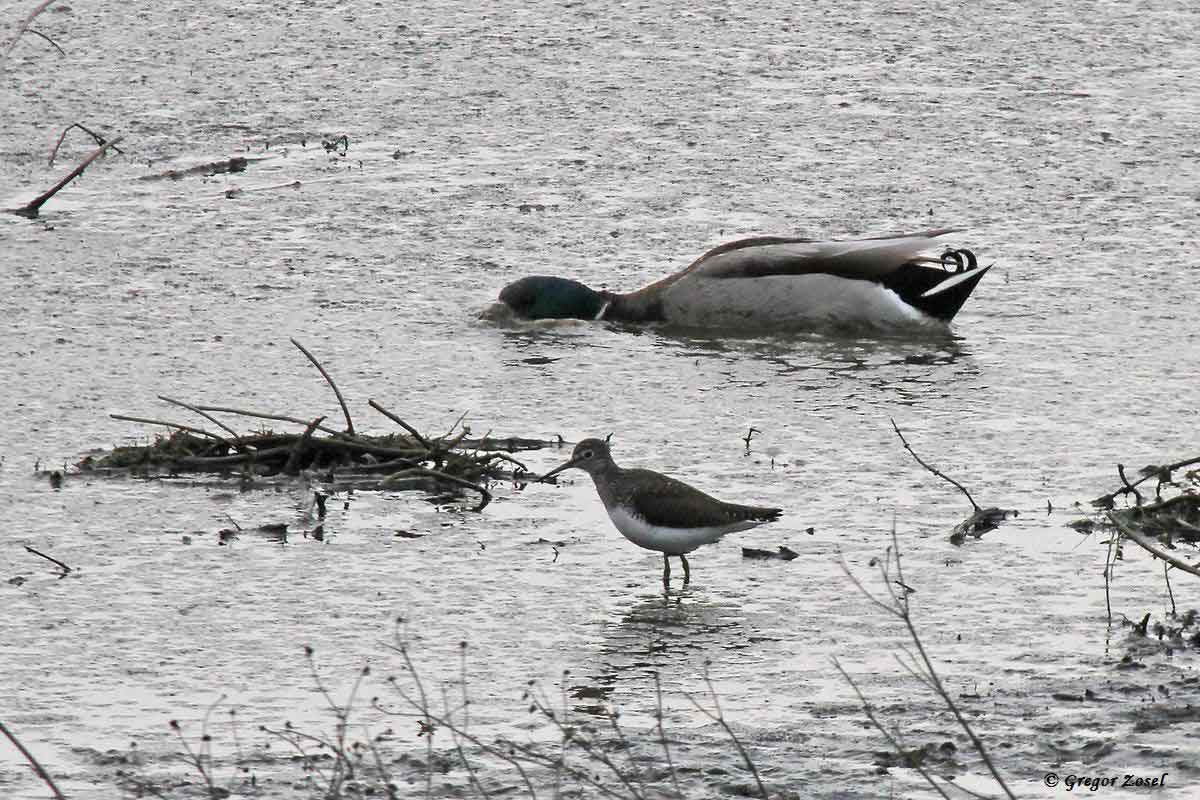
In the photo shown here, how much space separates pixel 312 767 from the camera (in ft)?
16.5

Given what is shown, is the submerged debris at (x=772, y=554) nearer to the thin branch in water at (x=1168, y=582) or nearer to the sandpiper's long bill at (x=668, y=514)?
the sandpiper's long bill at (x=668, y=514)

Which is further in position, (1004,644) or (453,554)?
(453,554)

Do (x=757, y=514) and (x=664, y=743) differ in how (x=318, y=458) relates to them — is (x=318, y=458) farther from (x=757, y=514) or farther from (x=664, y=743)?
(x=664, y=743)

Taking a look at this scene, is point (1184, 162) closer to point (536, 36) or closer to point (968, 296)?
point (968, 296)

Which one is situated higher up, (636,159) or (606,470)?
(636,159)

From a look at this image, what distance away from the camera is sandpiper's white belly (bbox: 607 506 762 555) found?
22.2 ft

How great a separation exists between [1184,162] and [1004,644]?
22.1 ft

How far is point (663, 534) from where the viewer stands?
6.78 metres

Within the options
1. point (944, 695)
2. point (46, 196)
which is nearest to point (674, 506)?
point (944, 695)

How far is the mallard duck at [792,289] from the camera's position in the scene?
34.6 feet

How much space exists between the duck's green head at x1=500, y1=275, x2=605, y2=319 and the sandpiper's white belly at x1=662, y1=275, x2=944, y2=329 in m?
0.41

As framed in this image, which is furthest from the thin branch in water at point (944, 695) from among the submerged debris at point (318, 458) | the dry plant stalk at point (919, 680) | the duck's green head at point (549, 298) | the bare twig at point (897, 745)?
the duck's green head at point (549, 298)

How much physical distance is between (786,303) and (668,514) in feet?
14.1

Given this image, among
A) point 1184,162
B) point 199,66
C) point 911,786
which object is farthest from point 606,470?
point 199,66
